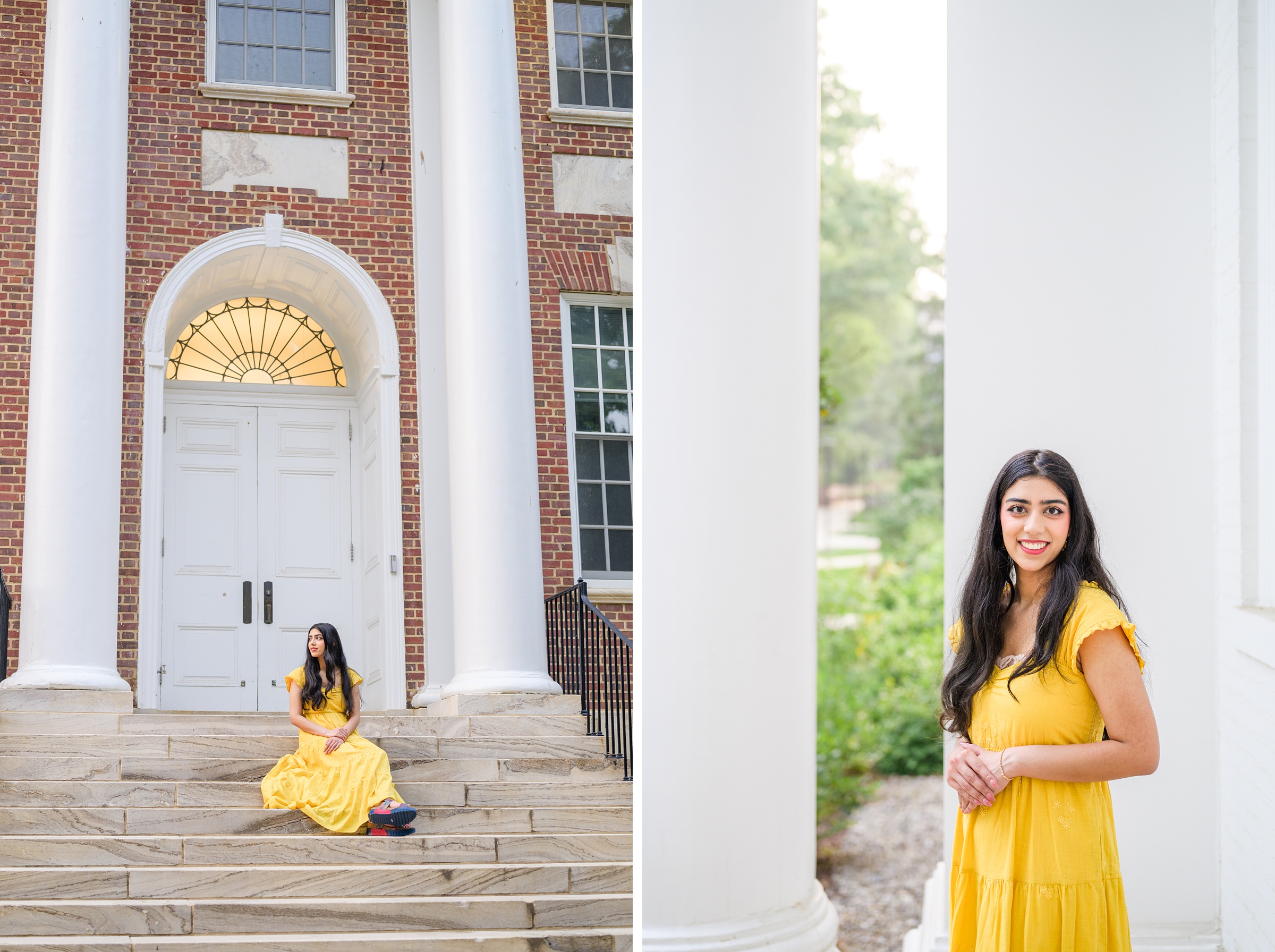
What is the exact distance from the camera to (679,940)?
306cm

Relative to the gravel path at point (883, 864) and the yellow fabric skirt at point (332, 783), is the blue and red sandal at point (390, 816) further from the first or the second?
the gravel path at point (883, 864)

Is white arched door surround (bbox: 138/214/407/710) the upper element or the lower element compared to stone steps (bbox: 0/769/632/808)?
upper

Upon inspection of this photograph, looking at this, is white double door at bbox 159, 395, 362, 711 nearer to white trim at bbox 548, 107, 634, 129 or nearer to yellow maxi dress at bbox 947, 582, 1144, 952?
white trim at bbox 548, 107, 634, 129

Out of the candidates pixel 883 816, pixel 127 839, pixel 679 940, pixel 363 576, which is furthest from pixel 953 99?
pixel 883 816

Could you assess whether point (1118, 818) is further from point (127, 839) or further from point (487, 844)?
point (127, 839)

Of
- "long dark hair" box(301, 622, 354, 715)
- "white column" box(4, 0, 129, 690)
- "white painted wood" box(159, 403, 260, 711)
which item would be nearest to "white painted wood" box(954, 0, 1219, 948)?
"long dark hair" box(301, 622, 354, 715)

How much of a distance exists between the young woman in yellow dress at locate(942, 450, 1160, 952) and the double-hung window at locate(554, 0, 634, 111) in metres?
8.16

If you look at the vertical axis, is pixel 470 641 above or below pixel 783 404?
below

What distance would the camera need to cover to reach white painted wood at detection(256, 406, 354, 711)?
378 inches

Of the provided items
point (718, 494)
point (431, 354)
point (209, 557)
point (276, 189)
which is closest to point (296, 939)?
point (718, 494)

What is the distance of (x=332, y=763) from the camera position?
19.3ft

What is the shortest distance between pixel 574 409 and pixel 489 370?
2.05m

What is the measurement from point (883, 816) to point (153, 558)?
7.63 m

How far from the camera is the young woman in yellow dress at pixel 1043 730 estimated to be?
8.15ft
